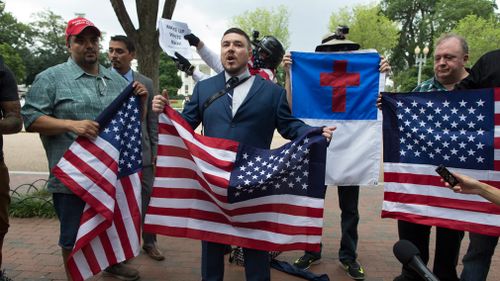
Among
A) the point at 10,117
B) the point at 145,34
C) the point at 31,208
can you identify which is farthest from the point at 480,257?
the point at 31,208

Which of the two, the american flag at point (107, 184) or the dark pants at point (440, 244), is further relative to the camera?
the dark pants at point (440, 244)

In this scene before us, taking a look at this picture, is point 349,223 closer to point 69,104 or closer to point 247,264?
point 247,264

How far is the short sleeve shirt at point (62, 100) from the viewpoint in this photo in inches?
122

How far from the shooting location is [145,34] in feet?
20.2

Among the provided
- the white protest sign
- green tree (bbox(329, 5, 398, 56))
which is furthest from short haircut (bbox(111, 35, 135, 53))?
green tree (bbox(329, 5, 398, 56))

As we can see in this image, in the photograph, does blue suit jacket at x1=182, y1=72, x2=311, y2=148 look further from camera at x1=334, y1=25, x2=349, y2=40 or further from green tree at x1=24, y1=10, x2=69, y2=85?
green tree at x1=24, y1=10, x2=69, y2=85

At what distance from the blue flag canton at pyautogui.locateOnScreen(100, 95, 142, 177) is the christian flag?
1.62 m

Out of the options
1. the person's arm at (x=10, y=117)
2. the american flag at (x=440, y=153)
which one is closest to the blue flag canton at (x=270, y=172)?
the american flag at (x=440, y=153)

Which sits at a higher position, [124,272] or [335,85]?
[335,85]

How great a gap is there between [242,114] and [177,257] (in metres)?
2.32

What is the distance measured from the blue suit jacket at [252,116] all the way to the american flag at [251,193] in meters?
0.09

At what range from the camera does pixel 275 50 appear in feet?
15.0

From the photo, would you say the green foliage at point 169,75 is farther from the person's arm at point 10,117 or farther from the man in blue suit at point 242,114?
the man in blue suit at point 242,114

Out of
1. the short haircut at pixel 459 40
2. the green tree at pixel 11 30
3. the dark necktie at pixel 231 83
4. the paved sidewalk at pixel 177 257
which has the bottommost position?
the paved sidewalk at pixel 177 257
